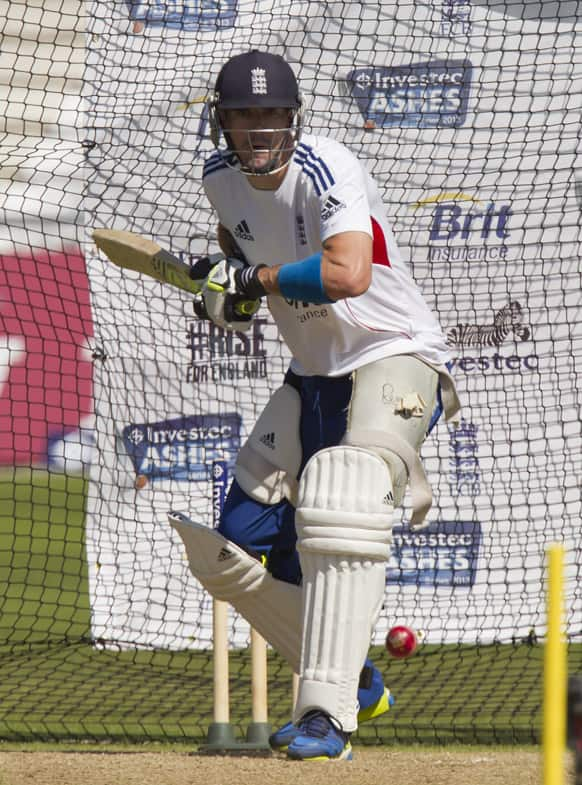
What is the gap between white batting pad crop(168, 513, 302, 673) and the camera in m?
4.14

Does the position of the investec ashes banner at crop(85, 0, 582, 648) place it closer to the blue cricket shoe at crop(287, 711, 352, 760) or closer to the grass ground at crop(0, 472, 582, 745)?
the grass ground at crop(0, 472, 582, 745)

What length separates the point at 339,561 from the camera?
12.4 ft

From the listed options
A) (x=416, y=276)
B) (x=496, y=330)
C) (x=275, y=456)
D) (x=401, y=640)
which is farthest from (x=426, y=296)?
(x=275, y=456)

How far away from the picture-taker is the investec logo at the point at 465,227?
263 inches

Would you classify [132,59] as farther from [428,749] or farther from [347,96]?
[428,749]

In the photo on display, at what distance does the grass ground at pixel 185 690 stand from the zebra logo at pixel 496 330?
147 cm

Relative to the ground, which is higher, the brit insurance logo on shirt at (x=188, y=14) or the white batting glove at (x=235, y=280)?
the brit insurance logo on shirt at (x=188, y=14)

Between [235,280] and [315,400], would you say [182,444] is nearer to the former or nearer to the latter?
[315,400]

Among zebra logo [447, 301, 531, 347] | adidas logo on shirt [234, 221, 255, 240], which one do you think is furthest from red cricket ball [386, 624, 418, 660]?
zebra logo [447, 301, 531, 347]

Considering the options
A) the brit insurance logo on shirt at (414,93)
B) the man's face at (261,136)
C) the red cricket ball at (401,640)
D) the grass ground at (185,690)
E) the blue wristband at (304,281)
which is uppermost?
the brit insurance logo on shirt at (414,93)

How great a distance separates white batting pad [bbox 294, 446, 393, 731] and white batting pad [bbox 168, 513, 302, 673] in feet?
1.18

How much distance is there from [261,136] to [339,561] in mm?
1206

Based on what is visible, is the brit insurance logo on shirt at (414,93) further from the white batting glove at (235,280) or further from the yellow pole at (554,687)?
the yellow pole at (554,687)

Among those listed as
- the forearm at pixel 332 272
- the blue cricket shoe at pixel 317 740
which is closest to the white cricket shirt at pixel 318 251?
the forearm at pixel 332 272
